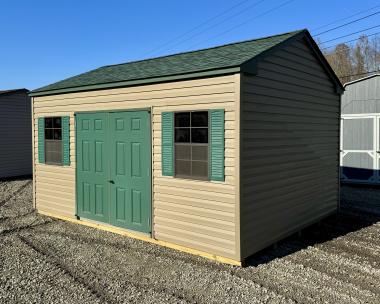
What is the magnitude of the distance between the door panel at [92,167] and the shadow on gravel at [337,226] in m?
3.30

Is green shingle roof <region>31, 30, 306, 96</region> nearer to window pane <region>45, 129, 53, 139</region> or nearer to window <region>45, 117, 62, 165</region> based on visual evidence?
window <region>45, 117, 62, 165</region>

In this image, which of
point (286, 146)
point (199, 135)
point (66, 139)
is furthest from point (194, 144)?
point (66, 139)

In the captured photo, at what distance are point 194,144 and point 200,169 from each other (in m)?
0.41

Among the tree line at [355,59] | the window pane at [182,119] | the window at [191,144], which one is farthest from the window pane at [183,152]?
the tree line at [355,59]

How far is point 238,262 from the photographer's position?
5590 millimetres

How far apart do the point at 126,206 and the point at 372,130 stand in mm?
10225

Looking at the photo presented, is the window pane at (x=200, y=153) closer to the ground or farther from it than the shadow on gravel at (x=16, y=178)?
farther from it

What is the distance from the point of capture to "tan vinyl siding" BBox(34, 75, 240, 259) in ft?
18.5

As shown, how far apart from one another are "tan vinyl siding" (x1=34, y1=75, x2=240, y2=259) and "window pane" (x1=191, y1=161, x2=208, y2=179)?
131 millimetres

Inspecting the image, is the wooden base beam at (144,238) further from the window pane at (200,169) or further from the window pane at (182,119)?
the window pane at (182,119)

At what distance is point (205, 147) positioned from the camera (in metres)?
5.93

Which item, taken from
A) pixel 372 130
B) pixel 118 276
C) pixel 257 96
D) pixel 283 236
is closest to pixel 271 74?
pixel 257 96

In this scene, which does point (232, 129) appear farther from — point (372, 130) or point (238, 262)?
point (372, 130)

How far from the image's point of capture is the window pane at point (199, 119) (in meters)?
5.94
